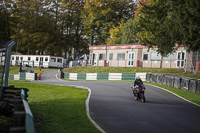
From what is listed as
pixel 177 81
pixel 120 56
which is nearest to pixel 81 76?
pixel 120 56

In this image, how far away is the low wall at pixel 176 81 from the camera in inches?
803

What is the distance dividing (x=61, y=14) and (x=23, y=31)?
9273 mm

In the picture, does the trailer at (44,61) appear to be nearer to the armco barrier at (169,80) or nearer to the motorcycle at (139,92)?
the armco barrier at (169,80)

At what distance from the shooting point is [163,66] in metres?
35.4

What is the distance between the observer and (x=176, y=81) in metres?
22.8

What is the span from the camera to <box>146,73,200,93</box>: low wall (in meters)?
20.4

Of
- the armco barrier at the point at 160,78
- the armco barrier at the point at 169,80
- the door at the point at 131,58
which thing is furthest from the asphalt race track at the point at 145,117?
the door at the point at 131,58

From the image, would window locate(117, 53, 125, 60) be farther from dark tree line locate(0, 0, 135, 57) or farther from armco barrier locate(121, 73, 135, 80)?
dark tree line locate(0, 0, 135, 57)

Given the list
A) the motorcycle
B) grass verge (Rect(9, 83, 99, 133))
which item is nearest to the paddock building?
the motorcycle

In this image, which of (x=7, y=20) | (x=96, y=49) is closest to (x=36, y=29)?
(x=7, y=20)

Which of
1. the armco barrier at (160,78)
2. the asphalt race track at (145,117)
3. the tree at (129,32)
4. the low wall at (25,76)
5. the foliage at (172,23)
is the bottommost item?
the asphalt race track at (145,117)

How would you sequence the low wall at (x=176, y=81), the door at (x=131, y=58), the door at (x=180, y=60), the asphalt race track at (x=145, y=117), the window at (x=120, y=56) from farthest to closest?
the window at (x=120, y=56) → the door at (x=131, y=58) → the door at (x=180, y=60) → the low wall at (x=176, y=81) → the asphalt race track at (x=145, y=117)

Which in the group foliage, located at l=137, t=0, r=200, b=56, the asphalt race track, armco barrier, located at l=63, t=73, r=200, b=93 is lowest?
the asphalt race track

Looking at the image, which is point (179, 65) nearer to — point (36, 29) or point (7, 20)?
point (36, 29)
